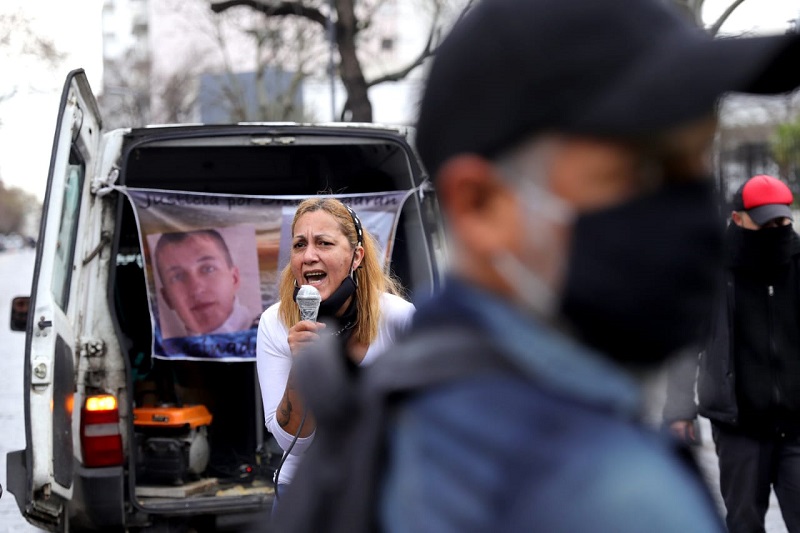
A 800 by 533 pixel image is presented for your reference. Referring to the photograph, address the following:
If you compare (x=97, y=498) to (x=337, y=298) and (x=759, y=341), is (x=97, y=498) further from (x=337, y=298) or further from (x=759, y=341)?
(x=759, y=341)

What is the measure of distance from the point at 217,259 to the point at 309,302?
350 centimetres

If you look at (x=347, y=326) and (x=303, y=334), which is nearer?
(x=303, y=334)

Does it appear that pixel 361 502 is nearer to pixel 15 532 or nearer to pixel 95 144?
pixel 95 144

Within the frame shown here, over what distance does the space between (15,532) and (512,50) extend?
22.7 ft

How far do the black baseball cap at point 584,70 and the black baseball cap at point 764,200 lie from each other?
3.83m

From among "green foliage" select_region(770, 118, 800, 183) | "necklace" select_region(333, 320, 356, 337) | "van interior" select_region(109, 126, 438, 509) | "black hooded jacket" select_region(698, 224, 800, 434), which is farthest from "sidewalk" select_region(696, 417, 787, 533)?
"green foliage" select_region(770, 118, 800, 183)

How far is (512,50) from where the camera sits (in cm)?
105

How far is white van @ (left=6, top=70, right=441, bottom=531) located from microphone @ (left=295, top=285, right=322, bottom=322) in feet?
5.87

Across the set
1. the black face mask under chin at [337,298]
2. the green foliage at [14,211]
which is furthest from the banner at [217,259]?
the green foliage at [14,211]

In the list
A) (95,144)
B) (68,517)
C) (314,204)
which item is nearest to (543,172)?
(314,204)

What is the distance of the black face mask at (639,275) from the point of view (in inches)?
40.4

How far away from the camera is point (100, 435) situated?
18.1ft

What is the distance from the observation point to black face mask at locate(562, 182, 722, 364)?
3.37ft

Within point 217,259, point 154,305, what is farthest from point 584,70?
point 217,259
